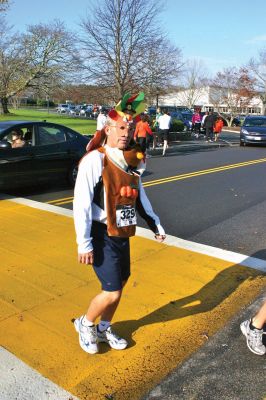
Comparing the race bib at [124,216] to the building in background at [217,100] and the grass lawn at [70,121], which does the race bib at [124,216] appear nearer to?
the grass lawn at [70,121]

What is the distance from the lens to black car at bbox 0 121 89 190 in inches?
324

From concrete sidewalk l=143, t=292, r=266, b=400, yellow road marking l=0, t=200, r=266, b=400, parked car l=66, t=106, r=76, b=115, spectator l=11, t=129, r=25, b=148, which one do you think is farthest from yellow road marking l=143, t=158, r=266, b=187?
parked car l=66, t=106, r=76, b=115

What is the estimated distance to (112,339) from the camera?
326cm

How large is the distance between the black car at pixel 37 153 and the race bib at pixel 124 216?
18.3 feet

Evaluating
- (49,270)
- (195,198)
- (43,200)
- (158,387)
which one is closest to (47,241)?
(49,270)

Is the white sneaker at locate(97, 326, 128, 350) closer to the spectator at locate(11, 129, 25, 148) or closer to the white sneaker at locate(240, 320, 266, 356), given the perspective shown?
the white sneaker at locate(240, 320, 266, 356)

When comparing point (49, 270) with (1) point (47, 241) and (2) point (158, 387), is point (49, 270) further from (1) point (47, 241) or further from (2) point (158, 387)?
(2) point (158, 387)

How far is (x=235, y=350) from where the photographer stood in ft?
10.8

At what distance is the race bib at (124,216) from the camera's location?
9.43 ft

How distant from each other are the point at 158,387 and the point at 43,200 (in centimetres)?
589

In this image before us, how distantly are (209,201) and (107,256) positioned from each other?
597cm

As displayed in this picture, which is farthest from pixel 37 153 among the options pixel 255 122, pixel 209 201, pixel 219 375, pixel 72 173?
pixel 255 122

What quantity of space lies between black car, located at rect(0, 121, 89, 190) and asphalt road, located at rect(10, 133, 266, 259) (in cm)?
41

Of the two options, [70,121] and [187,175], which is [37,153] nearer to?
[187,175]
